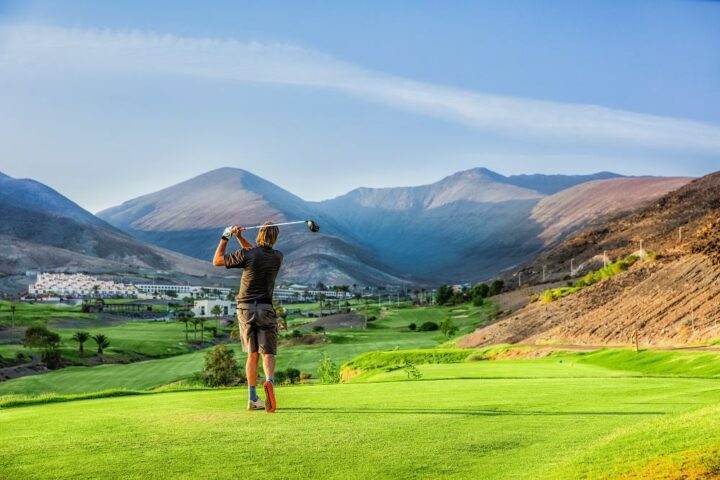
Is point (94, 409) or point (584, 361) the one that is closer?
point (94, 409)

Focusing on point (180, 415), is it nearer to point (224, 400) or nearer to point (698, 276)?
point (224, 400)

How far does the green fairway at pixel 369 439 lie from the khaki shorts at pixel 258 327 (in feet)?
3.31

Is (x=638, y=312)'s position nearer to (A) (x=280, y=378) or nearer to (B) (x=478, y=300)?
(A) (x=280, y=378)

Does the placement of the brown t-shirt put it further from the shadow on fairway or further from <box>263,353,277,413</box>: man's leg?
the shadow on fairway

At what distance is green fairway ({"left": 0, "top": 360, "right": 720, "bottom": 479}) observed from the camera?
24.3 feet

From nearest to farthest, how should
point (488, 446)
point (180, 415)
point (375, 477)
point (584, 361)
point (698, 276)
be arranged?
point (375, 477)
point (488, 446)
point (180, 415)
point (584, 361)
point (698, 276)

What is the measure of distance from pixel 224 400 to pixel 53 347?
9128 centimetres

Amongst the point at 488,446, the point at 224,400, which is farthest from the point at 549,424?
the point at 224,400

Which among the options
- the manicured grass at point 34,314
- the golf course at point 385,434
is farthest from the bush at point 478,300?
the golf course at point 385,434

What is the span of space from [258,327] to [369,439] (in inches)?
157

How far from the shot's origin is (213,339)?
142m

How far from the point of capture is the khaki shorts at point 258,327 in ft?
40.6

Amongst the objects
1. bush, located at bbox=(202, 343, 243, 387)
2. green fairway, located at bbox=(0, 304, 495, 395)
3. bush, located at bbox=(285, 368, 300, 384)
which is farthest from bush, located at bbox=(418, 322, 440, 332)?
bush, located at bbox=(202, 343, 243, 387)

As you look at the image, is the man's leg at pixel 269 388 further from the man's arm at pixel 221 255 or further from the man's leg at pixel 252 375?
the man's arm at pixel 221 255
